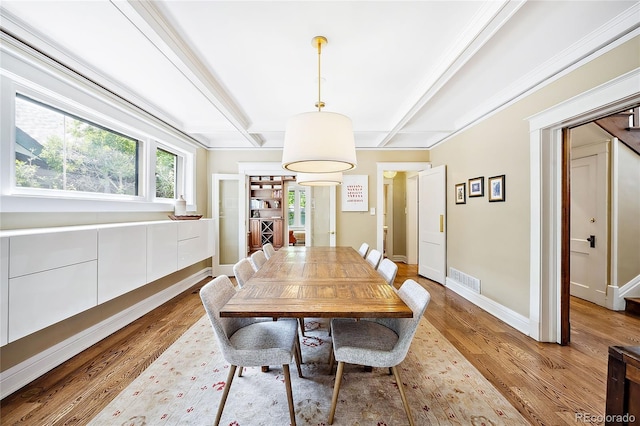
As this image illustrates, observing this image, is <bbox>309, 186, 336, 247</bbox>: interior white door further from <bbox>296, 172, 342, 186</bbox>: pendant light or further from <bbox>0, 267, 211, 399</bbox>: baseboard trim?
<bbox>0, 267, 211, 399</bbox>: baseboard trim

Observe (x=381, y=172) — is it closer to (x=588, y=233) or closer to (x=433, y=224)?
(x=433, y=224)

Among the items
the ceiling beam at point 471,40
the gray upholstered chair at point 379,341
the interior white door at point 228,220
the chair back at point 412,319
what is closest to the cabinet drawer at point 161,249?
the interior white door at point 228,220

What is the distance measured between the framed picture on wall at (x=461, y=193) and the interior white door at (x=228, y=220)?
3.63 metres

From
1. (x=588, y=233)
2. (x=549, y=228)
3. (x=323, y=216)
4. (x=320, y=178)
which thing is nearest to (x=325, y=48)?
(x=320, y=178)

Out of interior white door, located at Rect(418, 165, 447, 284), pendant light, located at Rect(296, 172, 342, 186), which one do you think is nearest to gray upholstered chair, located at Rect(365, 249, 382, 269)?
pendant light, located at Rect(296, 172, 342, 186)

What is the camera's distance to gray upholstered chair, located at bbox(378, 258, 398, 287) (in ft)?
6.97

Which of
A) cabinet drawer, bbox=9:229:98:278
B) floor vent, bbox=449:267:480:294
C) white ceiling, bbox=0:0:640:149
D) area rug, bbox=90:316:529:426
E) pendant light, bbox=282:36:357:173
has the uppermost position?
white ceiling, bbox=0:0:640:149

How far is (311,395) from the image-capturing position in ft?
5.73

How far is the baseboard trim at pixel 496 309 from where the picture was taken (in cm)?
265

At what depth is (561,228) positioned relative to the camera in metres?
2.40

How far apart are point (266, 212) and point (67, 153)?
5164 millimetres

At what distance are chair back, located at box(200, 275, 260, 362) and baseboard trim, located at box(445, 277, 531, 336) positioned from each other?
9.16 feet

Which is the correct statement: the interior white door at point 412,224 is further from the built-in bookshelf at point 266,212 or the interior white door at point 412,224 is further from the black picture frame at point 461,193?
the built-in bookshelf at point 266,212

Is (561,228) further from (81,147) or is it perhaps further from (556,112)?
(81,147)
